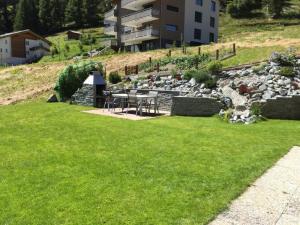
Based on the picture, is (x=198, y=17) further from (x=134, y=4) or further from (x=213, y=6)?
(x=134, y=4)

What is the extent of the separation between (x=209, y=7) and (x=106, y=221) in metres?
56.1

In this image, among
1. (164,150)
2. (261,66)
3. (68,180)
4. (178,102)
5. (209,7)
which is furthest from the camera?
(209,7)

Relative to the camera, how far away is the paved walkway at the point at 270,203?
5844 millimetres

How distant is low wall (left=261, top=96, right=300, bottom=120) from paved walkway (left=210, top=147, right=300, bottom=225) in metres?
7.88

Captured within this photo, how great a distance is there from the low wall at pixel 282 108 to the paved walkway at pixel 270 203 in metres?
7.88

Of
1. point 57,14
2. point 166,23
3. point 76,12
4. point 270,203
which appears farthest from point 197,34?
point 57,14

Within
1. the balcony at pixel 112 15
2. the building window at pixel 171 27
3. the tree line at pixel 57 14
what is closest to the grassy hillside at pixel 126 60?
the building window at pixel 171 27

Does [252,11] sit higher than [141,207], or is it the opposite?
[252,11]

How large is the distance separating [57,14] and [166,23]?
66262 millimetres

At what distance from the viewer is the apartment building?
51375 millimetres

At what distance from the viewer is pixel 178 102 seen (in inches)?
689

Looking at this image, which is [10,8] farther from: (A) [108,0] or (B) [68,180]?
(B) [68,180]

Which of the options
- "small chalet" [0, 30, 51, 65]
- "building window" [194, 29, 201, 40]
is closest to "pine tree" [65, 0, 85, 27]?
"small chalet" [0, 30, 51, 65]

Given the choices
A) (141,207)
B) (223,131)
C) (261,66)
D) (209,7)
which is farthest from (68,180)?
(209,7)
